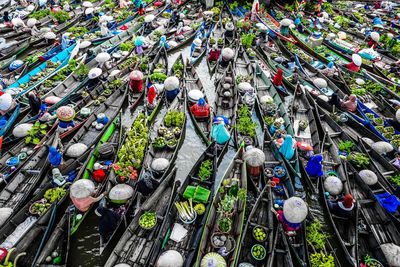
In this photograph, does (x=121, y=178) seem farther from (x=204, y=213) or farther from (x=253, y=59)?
(x=253, y=59)

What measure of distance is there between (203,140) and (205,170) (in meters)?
3.74

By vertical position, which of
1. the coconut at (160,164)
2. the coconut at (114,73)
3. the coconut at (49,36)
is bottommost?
the coconut at (160,164)

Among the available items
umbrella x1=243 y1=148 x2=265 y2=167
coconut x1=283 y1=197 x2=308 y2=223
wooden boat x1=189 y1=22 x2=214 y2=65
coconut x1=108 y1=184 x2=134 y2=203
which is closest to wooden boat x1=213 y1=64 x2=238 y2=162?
umbrella x1=243 y1=148 x2=265 y2=167

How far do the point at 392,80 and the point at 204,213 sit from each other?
1804cm

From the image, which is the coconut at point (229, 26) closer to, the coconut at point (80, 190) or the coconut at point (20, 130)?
the coconut at point (20, 130)

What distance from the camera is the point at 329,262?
10.1 m

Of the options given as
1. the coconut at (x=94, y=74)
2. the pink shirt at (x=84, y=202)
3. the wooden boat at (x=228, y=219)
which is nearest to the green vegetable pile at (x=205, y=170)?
the wooden boat at (x=228, y=219)

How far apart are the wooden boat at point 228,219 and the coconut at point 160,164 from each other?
117 inches

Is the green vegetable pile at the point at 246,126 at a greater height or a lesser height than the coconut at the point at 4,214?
lesser

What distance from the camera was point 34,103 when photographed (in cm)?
1644

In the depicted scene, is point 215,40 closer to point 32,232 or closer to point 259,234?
point 259,234

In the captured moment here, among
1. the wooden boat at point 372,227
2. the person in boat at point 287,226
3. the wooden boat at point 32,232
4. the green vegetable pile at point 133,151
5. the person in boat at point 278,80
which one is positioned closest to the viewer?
the wooden boat at point 32,232

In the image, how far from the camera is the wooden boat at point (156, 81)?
17334mm

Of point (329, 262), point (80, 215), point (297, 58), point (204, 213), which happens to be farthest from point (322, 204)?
point (297, 58)
